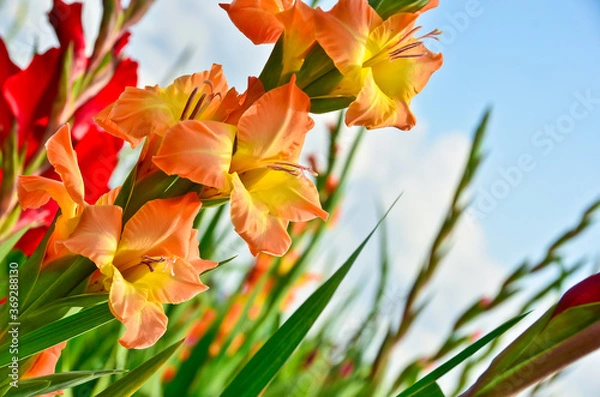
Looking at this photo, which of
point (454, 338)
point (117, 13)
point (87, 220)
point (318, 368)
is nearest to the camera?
point (87, 220)

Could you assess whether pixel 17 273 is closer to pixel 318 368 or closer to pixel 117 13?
pixel 117 13

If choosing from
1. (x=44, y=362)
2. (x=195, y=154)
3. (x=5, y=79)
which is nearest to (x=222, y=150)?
(x=195, y=154)

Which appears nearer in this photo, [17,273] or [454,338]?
[17,273]

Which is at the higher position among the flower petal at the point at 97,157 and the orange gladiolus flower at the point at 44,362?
the flower petal at the point at 97,157

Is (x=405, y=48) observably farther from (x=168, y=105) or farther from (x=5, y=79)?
(x=5, y=79)

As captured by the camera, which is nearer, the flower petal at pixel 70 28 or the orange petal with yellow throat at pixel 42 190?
the orange petal with yellow throat at pixel 42 190

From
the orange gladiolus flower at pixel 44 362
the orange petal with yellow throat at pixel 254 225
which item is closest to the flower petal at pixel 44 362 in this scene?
the orange gladiolus flower at pixel 44 362

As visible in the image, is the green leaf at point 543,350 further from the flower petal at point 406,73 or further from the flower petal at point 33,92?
the flower petal at point 33,92

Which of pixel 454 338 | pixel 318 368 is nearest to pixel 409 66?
pixel 454 338
